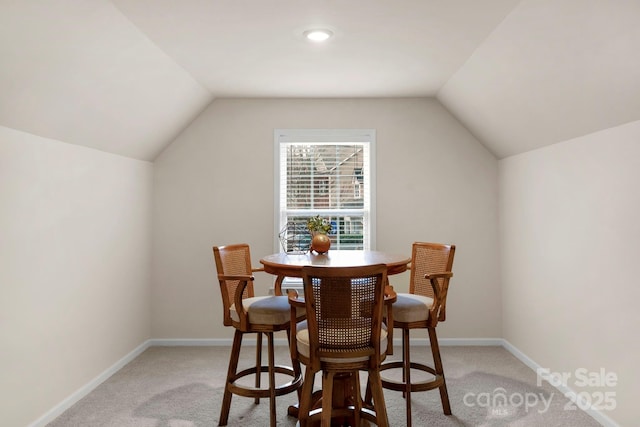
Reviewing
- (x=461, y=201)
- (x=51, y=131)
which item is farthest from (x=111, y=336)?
(x=461, y=201)

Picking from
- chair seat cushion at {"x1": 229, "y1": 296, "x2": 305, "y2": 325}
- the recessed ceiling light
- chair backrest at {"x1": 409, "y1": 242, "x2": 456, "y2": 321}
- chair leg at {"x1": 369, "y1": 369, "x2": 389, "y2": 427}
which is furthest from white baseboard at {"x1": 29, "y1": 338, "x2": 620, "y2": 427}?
the recessed ceiling light

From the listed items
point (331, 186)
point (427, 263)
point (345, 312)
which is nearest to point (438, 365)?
point (427, 263)

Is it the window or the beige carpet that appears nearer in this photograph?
the beige carpet

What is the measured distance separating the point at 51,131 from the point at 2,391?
5.15 feet

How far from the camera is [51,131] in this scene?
282 cm

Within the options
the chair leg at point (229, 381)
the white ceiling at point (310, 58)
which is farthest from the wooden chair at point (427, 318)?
the white ceiling at point (310, 58)

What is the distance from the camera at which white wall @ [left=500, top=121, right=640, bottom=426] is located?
254 centimetres

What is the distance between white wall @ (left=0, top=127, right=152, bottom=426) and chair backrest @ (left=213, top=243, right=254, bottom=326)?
44.6 inches

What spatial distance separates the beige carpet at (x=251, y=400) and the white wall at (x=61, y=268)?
0.84 ft

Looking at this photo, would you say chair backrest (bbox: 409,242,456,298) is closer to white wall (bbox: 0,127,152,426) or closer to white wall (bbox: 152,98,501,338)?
white wall (bbox: 152,98,501,338)

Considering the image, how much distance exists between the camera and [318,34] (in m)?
2.87

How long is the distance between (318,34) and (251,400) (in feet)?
8.47

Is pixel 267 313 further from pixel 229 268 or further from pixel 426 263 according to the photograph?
pixel 426 263

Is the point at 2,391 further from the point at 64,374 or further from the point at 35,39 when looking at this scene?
the point at 35,39
